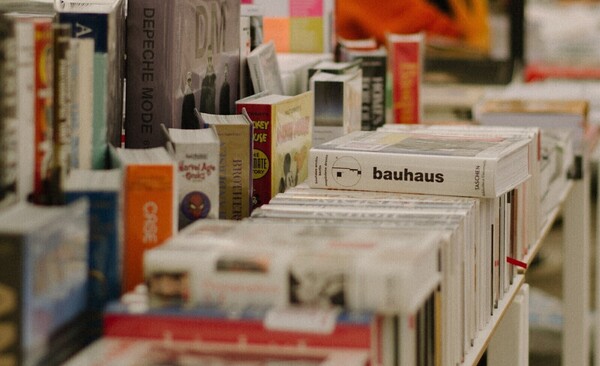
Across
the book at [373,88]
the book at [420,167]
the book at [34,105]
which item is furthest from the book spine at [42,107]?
the book at [373,88]

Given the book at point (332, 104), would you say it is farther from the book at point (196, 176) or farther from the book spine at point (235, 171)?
the book at point (196, 176)

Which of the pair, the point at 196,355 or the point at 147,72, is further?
the point at 147,72

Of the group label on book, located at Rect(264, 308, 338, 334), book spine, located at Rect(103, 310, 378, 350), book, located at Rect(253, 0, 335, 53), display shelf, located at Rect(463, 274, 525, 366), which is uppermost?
book, located at Rect(253, 0, 335, 53)

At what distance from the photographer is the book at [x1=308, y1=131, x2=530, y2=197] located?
1493 millimetres

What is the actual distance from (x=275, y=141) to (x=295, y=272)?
577 mm

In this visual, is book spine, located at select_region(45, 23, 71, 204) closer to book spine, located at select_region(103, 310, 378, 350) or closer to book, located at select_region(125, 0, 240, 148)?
book spine, located at select_region(103, 310, 378, 350)

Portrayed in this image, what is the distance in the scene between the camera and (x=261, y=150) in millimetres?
1534

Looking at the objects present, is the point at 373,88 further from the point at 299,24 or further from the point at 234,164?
the point at 234,164

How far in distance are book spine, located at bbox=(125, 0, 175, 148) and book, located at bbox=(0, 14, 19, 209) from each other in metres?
0.42

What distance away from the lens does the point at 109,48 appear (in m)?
1.26

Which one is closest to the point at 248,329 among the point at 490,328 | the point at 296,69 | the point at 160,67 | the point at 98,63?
the point at 98,63

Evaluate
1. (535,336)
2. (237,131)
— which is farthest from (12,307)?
(535,336)

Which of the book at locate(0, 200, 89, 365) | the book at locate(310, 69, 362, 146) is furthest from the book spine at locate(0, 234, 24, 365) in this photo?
the book at locate(310, 69, 362, 146)

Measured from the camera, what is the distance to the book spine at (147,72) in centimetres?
143
